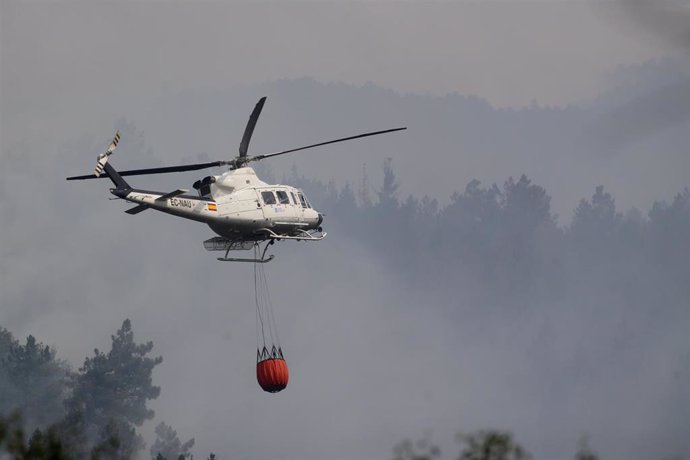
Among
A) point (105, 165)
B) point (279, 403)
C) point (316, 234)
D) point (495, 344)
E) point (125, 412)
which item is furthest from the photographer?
point (495, 344)

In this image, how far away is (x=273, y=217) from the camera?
68.7m

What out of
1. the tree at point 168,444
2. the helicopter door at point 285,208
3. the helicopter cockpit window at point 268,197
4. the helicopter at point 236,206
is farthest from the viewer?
the tree at point 168,444

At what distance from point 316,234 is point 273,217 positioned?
11.8 feet

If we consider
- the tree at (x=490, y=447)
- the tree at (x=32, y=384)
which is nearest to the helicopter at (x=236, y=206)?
the tree at (x=490, y=447)

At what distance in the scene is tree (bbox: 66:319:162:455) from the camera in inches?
5276

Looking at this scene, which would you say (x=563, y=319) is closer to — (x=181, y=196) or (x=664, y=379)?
(x=664, y=379)

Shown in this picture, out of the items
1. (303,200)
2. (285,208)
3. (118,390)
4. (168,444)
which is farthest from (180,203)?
(168,444)

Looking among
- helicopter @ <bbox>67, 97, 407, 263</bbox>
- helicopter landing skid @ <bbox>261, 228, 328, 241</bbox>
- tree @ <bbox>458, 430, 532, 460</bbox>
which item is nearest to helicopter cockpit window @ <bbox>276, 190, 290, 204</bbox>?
helicopter @ <bbox>67, 97, 407, 263</bbox>

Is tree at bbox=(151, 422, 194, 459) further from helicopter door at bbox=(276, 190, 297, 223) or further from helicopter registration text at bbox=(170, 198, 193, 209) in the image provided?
helicopter registration text at bbox=(170, 198, 193, 209)

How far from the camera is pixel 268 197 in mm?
69125

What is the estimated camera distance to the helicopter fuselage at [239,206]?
66438 mm

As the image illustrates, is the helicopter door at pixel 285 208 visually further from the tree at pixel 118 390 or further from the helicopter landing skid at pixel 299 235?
the tree at pixel 118 390

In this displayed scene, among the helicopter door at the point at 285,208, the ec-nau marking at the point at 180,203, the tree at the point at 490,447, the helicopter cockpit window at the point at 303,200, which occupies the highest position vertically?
the helicopter cockpit window at the point at 303,200

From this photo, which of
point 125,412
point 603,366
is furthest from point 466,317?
point 125,412
